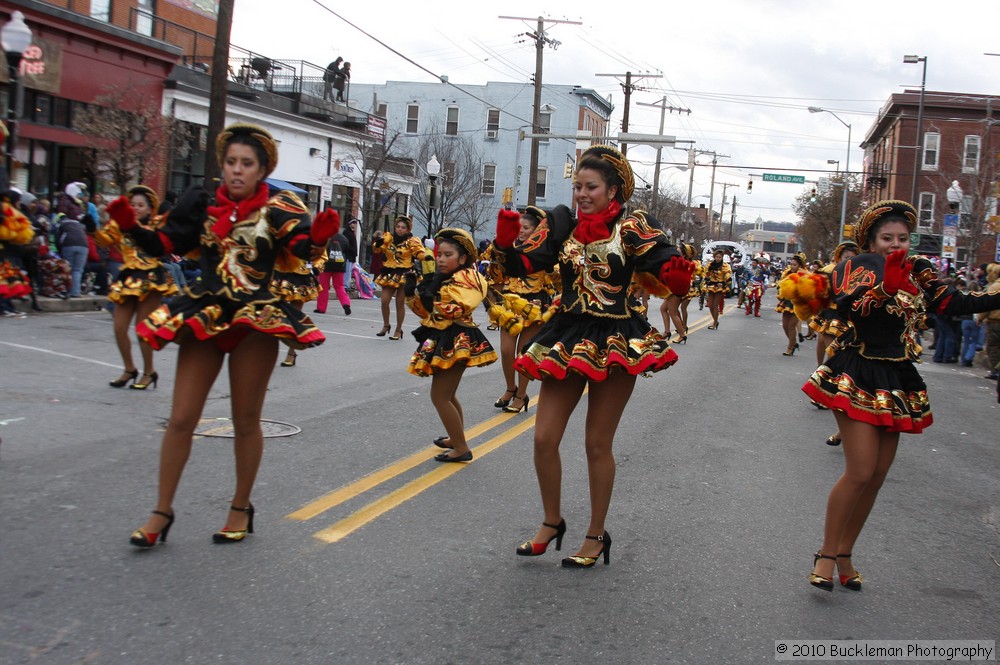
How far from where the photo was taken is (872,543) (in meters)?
6.05

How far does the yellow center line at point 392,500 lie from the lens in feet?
17.6

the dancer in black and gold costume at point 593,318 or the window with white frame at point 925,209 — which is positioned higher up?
the window with white frame at point 925,209

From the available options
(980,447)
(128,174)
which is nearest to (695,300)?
(128,174)

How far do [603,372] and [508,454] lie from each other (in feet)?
10.1

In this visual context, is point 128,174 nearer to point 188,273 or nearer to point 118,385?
point 188,273

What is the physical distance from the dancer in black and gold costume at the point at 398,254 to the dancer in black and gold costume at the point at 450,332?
7429 millimetres

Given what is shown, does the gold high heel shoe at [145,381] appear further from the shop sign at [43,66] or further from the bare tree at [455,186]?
the bare tree at [455,186]

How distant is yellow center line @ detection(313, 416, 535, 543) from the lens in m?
5.36

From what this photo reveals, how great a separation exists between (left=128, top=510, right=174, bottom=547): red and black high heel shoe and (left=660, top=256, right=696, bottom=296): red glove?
2671 millimetres

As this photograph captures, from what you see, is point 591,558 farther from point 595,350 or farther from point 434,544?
point 595,350

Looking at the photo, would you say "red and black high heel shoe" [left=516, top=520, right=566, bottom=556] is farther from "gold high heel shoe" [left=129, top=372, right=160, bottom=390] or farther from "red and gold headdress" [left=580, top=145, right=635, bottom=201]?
"gold high heel shoe" [left=129, top=372, right=160, bottom=390]

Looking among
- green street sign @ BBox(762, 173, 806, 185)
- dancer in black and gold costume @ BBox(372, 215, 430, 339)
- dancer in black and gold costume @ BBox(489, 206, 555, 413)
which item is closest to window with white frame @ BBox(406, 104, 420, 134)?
green street sign @ BBox(762, 173, 806, 185)

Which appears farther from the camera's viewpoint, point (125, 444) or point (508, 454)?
point (508, 454)

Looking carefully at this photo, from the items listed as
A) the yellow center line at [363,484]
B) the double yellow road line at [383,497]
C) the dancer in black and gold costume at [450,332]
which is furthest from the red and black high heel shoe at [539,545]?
the dancer in black and gold costume at [450,332]
